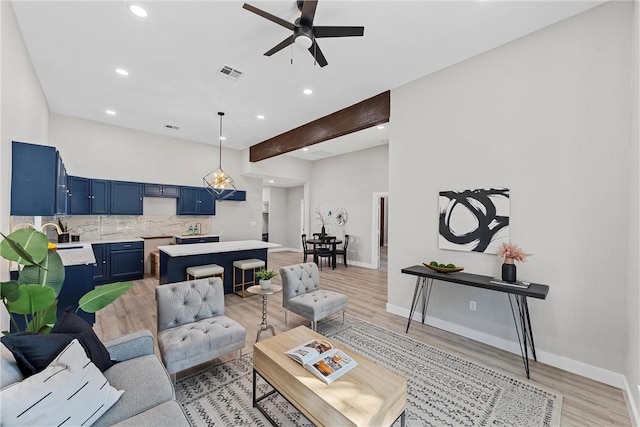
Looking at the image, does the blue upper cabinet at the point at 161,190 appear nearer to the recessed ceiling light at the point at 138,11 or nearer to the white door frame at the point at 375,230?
the recessed ceiling light at the point at 138,11

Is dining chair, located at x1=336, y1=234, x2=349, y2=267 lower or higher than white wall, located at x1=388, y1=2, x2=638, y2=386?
lower

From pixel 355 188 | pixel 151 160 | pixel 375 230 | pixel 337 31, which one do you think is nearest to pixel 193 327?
pixel 337 31

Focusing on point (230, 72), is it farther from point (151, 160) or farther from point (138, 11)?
point (151, 160)

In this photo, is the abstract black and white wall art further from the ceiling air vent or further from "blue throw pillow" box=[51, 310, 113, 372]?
"blue throw pillow" box=[51, 310, 113, 372]

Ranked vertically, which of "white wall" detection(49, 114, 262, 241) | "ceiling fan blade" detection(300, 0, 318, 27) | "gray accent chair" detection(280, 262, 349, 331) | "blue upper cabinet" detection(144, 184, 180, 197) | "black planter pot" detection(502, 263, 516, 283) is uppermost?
"ceiling fan blade" detection(300, 0, 318, 27)

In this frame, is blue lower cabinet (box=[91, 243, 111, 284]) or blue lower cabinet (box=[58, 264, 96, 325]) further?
blue lower cabinet (box=[91, 243, 111, 284])

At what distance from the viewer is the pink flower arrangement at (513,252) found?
265 centimetres

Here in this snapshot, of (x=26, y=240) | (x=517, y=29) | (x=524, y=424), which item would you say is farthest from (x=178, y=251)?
(x=517, y=29)

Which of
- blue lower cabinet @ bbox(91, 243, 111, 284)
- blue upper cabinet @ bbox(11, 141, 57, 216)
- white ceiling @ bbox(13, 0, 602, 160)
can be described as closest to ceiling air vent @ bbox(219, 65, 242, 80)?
white ceiling @ bbox(13, 0, 602, 160)

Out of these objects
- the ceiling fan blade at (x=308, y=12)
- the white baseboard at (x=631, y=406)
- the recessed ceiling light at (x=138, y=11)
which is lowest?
the white baseboard at (x=631, y=406)

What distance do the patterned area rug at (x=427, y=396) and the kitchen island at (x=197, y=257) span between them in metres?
2.13

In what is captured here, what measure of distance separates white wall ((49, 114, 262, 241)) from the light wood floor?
8.15 feet

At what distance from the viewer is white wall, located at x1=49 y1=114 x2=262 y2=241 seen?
5332mm

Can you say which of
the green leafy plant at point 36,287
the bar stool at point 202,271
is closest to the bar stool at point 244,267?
the bar stool at point 202,271
